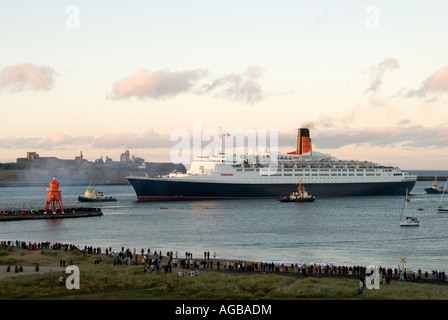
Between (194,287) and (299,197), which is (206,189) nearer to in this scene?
(299,197)

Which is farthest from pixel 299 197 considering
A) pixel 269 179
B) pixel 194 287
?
pixel 194 287

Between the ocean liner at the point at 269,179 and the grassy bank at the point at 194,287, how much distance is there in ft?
220

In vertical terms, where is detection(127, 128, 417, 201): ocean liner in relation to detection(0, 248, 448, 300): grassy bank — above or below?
above

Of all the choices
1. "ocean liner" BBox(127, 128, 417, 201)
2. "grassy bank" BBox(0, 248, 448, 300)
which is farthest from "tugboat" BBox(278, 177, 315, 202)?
"grassy bank" BBox(0, 248, 448, 300)

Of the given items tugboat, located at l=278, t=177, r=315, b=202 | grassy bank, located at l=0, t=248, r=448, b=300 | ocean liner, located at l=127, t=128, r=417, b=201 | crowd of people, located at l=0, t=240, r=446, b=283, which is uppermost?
ocean liner, located at l=127, t=128, r=417, b=201

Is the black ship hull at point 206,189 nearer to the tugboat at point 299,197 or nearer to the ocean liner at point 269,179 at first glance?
the ocean liner at point 269,179

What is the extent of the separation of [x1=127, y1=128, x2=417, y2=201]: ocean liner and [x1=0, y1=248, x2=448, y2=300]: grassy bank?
220ft

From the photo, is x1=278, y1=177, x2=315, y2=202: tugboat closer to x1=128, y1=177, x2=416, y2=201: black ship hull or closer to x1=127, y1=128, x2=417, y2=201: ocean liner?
x1=128, y1=177, x2=416, y2=201: black ship hull

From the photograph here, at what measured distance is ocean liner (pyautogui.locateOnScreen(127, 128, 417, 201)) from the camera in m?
102

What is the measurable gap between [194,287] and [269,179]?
255ft

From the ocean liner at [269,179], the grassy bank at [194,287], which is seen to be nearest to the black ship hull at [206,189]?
the ocean liner at [269,179]
